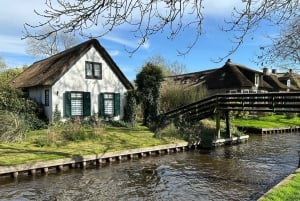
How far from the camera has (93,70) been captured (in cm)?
2278

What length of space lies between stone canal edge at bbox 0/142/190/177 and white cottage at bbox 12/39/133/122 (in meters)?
6.95

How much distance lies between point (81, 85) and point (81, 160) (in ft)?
30.2

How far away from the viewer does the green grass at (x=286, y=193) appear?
7340mm

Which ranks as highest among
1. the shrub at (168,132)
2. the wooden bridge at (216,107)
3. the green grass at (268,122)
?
the wooden bridge at (216,107)

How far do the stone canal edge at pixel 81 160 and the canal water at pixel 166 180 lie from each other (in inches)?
13.1

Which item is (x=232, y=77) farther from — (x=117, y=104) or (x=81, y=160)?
(x=81, y=160)

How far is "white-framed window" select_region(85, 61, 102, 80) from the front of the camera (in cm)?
2247

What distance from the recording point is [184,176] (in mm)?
12305

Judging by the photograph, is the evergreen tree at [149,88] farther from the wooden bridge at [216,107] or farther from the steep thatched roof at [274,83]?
the steep thatched roof at [274,83]

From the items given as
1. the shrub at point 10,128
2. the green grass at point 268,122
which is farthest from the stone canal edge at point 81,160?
the green grass at point 268,122

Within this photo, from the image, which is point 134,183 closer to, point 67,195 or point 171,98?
point 67,195

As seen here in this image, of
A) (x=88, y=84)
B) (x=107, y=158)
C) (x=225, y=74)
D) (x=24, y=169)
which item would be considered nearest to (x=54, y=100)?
(x=88, y=84)

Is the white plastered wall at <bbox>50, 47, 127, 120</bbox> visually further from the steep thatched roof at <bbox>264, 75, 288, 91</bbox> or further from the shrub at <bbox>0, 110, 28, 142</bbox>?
the steep thatched roof at <bbox>264, 75, 288, 91</bbox>

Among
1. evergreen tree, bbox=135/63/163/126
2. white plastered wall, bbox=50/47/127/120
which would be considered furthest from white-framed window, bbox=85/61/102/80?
evergreen tree, bbox=135/63/163/126
